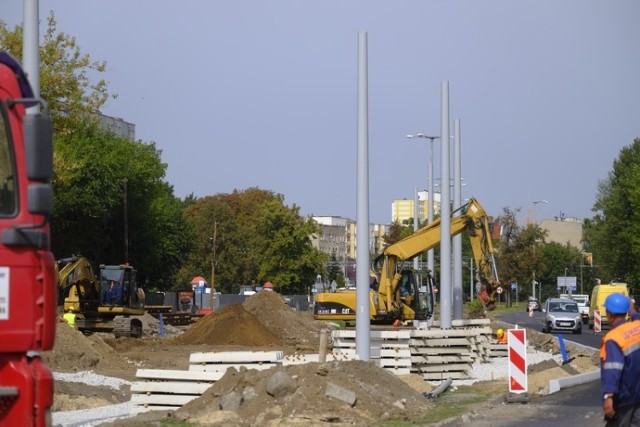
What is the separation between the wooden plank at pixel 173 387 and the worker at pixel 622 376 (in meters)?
9.70

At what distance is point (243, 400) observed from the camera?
1669 cm

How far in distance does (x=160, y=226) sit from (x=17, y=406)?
75.3 m

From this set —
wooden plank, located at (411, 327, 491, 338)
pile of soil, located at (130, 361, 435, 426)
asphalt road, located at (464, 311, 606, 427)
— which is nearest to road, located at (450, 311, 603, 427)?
asphalt road, located at (464, 311, 606, 427)

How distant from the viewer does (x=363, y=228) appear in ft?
73.4

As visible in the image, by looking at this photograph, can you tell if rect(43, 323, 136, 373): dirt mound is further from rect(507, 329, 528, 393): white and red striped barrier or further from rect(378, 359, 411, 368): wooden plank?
rect(507, 329, 528, 393): white and red striped barrier

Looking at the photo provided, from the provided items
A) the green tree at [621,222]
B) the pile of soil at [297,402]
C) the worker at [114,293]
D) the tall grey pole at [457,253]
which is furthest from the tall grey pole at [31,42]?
the green tree at [621,222]

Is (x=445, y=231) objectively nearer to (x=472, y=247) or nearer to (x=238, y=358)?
(x=472, y=247)

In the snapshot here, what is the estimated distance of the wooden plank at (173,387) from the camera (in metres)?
18.2

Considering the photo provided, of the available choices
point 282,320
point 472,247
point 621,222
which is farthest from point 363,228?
point 621,222

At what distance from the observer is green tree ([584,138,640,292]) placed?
83.4 metres

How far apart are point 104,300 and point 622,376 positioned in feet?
122

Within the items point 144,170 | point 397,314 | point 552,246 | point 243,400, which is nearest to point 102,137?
point 144,170

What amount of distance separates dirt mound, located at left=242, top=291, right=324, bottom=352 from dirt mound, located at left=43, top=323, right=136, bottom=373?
1479 cm

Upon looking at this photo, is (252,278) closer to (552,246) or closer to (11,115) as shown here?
(552,246)
